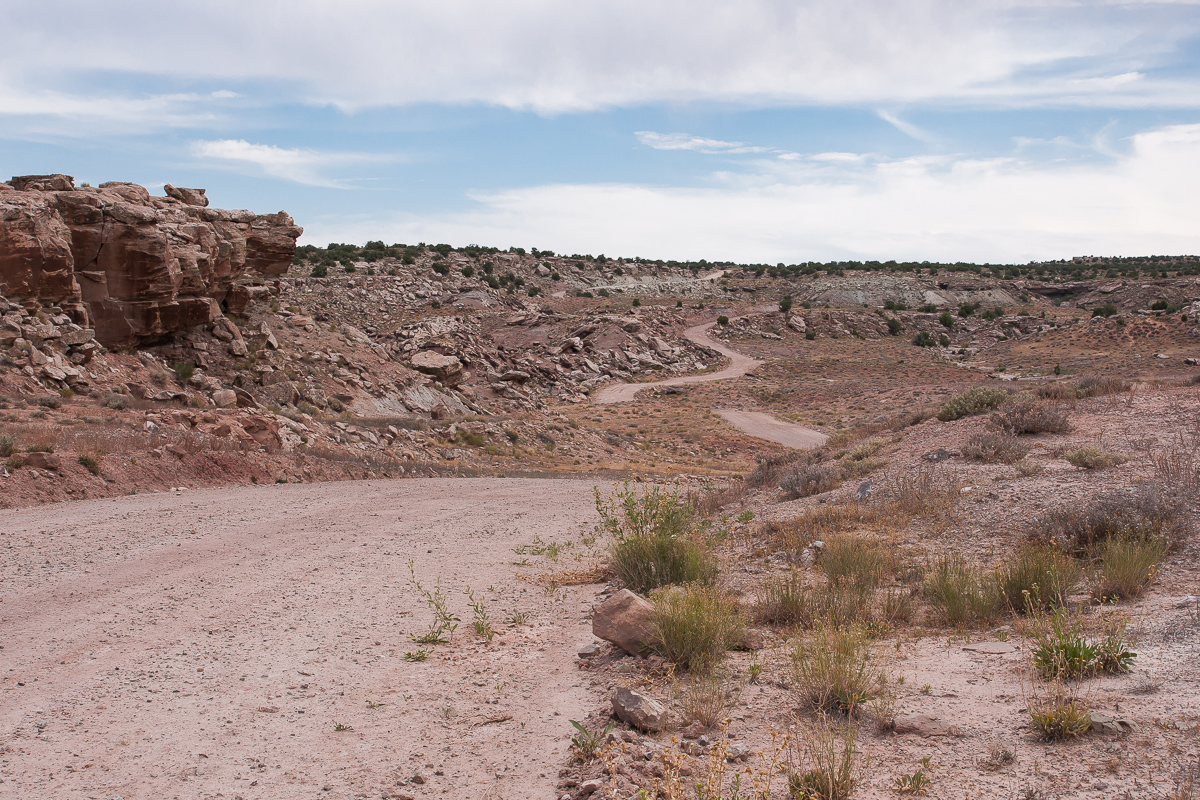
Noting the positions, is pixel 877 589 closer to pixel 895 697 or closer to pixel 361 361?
pixel 895 697

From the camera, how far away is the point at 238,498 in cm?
1278

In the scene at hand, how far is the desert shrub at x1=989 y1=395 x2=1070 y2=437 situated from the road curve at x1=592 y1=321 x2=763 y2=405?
1352 inches

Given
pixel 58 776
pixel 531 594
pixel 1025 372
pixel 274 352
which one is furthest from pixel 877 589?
pixel 1025 372

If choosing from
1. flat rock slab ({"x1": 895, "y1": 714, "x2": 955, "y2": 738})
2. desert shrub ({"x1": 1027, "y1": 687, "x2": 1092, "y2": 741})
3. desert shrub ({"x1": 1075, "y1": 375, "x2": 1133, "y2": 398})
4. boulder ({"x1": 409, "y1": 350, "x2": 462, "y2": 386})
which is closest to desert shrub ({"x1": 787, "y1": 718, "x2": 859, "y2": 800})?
flat rock slab ({"x1": 895, "y1": 714, "x2": 955, "y2": 738})

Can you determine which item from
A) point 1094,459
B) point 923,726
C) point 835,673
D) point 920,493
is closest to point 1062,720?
point 923,726

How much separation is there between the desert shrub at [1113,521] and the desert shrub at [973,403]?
27.0 ft

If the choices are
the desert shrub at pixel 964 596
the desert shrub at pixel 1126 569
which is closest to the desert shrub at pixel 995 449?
the desert shrub at pixel 1126 569

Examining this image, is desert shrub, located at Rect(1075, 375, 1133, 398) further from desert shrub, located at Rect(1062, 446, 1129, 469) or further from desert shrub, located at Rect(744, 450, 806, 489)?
desert shrub, located at Rect(1062, 446, 1129, 469)

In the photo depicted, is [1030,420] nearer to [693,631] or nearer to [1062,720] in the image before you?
[693,631]

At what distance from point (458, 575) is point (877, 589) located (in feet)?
14.7

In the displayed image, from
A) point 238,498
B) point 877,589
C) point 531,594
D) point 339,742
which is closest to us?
point 339,742

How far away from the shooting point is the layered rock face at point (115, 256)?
20.3 m

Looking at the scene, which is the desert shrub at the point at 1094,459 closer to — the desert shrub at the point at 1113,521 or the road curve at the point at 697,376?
the desert shrub at the point at 1113,521

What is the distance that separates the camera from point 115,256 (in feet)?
74.7
